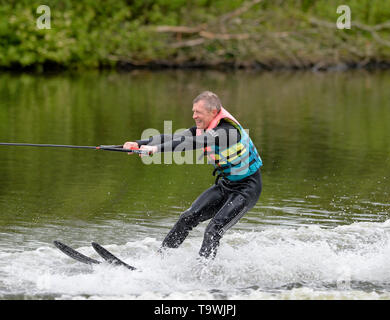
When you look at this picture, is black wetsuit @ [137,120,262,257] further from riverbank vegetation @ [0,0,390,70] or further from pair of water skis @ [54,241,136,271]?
riverbank vegetation @ [0,0,390,70]

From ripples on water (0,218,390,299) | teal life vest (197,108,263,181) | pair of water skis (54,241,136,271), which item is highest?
teal life vest (197,108,263,181)

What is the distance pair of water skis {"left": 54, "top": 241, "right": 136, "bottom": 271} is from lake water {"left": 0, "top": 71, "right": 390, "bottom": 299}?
0.07 meters

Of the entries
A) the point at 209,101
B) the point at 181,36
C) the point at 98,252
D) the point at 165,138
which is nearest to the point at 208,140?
the point at 209,101

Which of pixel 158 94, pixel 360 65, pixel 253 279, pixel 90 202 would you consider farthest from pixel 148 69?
pixel 253 279

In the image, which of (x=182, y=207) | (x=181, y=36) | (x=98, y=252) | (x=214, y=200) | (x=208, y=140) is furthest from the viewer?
(x=181, y=36)

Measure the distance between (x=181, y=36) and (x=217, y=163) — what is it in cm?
3272

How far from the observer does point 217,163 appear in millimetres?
8250

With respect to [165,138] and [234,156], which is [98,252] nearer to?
[165,138]

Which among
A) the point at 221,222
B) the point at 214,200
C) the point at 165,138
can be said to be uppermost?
the point at 165,138

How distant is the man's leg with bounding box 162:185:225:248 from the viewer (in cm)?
834

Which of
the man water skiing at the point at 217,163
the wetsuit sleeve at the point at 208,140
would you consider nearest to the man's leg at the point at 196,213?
the man water skiing at the point at 217,163

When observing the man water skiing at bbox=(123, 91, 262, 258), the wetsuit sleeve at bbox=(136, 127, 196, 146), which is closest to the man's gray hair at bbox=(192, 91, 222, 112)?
the man water skiing at bbox=(123, 91, 262, 258)

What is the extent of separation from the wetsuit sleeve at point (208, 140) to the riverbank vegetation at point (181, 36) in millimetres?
30388

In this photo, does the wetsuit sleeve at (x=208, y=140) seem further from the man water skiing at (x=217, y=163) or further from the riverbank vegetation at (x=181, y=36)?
the riverbank vegetation at (x=181, y=36)
